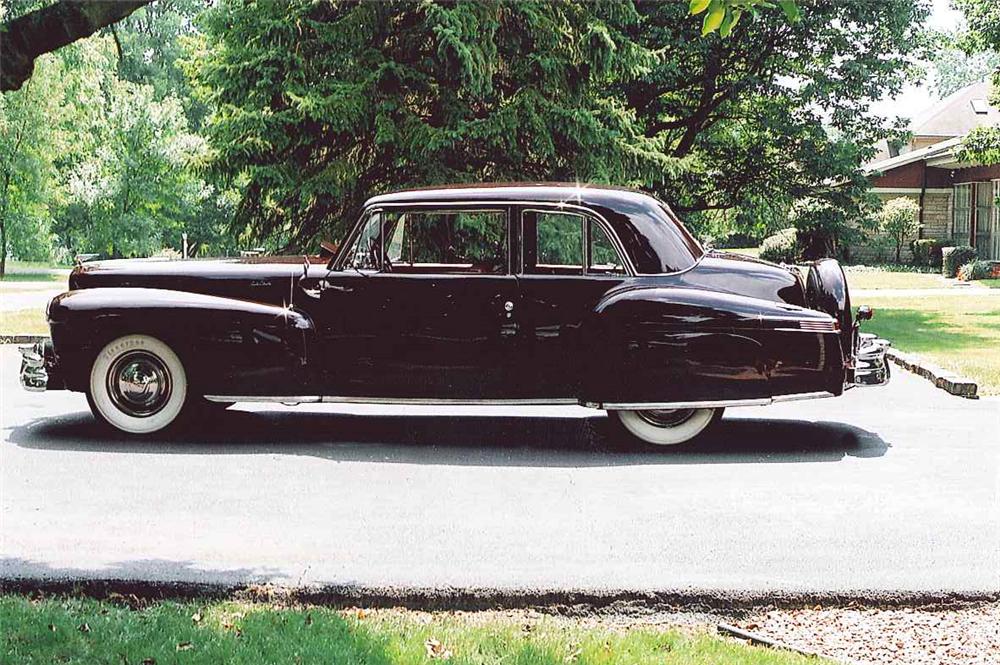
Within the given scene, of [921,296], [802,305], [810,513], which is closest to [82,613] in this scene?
[810,513]

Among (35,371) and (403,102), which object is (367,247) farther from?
(403,102)

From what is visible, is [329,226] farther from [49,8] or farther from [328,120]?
[49,8]

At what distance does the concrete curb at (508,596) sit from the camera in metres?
4.98

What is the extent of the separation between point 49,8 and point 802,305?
541 cm

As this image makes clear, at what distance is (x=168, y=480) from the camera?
7.32 metres

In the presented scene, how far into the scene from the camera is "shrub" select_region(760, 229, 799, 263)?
43812 millimetres

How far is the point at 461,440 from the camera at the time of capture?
8773 millimetres

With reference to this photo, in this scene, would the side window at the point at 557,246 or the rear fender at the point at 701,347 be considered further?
the side window at the point at 557,246

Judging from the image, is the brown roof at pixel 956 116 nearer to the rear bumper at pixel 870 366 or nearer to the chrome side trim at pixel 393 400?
the rear bumper at pixel 870 366

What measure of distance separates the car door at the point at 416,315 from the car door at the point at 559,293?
5.3 inches

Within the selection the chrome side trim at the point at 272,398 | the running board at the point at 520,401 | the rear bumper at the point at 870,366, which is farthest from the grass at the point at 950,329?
the chrome side trim at the point at 272,398

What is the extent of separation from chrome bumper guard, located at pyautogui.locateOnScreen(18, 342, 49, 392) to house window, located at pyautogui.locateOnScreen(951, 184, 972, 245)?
1559 inches

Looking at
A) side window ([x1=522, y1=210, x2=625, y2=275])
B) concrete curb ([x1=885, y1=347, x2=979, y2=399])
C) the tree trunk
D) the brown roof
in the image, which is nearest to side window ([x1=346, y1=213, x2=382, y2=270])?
side window ([x1=522, y1=210, x2=625, y2=275])

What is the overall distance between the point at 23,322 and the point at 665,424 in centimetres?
1307
